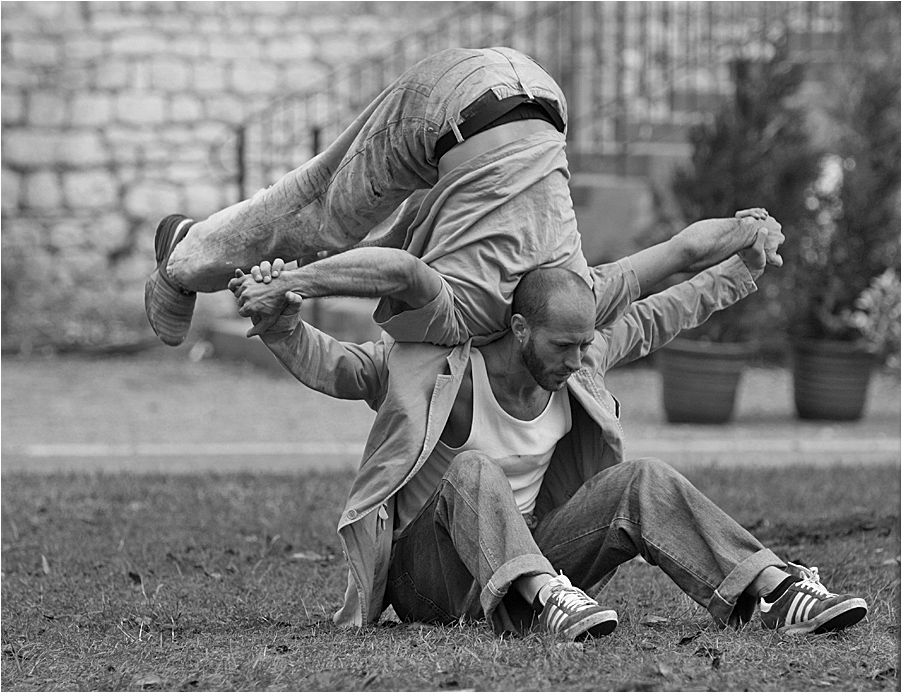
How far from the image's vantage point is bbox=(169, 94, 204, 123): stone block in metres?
13.2

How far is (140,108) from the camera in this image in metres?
13.1

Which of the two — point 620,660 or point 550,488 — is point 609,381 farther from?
point 620,660

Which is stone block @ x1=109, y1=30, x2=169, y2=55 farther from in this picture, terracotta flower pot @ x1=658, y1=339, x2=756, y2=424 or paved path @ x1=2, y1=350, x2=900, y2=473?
terracotta flower pot @ x1=658, y1=339, x2=756, y2=424

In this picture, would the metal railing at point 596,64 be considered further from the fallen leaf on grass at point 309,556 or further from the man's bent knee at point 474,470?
the man's bent knee at point 474,470

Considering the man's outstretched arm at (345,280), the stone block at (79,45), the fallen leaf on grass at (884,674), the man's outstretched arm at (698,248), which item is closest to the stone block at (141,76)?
the stone block at (79,45)

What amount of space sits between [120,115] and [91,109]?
0.27 meters

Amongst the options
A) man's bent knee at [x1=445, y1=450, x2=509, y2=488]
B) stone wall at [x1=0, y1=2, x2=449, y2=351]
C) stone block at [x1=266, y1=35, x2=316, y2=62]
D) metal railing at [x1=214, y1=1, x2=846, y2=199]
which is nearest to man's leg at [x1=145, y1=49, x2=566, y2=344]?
man's bent knee at [x1=445, y1=450, x2=509, y2=488]

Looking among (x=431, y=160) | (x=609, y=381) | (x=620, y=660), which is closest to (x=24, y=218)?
(x=609, y=381)

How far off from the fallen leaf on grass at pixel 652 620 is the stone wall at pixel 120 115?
30.0 ft

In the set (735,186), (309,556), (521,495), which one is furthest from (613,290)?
(735,186)

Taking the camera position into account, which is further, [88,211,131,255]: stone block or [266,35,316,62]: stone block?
[266,35,316,62]: stone block

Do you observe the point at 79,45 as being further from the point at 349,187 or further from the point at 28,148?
the point at 349,187

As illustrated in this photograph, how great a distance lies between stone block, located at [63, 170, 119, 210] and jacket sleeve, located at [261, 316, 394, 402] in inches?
390

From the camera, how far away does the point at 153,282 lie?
4156 millimetres
